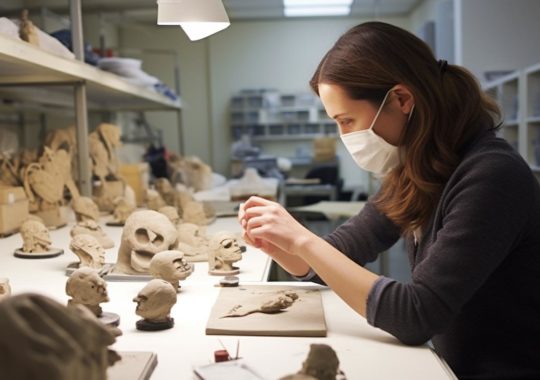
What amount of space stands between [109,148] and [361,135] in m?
2.14

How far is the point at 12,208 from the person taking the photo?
92.0 inches

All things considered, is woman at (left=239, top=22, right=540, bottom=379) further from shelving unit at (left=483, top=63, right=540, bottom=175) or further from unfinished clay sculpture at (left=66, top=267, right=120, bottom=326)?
shelving unit at (left=483, top=63, right=540, bottom=175)

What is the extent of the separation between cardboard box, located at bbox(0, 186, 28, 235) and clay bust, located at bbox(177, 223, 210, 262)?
759 millimetres

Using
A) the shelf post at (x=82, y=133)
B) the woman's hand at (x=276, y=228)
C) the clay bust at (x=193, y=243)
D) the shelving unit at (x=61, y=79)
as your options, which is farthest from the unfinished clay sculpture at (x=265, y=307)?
the shelf post at (x=82, y=133)

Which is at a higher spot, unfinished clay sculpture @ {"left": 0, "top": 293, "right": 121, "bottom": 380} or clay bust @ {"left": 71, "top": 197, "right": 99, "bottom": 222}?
unfinished clay sculpture @ {"left": 0, "top": 293, "right": 121, "bottom": 380}

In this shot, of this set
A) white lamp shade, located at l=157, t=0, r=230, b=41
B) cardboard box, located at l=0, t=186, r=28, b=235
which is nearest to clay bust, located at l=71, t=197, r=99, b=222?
cardboard box, located at l=0, t=186, r=28, b=235

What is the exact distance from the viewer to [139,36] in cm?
844

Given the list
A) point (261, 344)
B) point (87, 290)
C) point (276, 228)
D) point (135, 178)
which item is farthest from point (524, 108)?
point (87, 290)

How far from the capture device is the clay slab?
3.65 ft

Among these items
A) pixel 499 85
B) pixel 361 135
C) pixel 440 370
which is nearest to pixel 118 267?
pixel 361 135

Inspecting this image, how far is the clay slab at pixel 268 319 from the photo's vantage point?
111cm

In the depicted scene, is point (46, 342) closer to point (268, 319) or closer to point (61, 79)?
point (268, 319)

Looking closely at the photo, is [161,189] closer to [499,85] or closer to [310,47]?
[499,85]

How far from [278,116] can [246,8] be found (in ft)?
5.21
